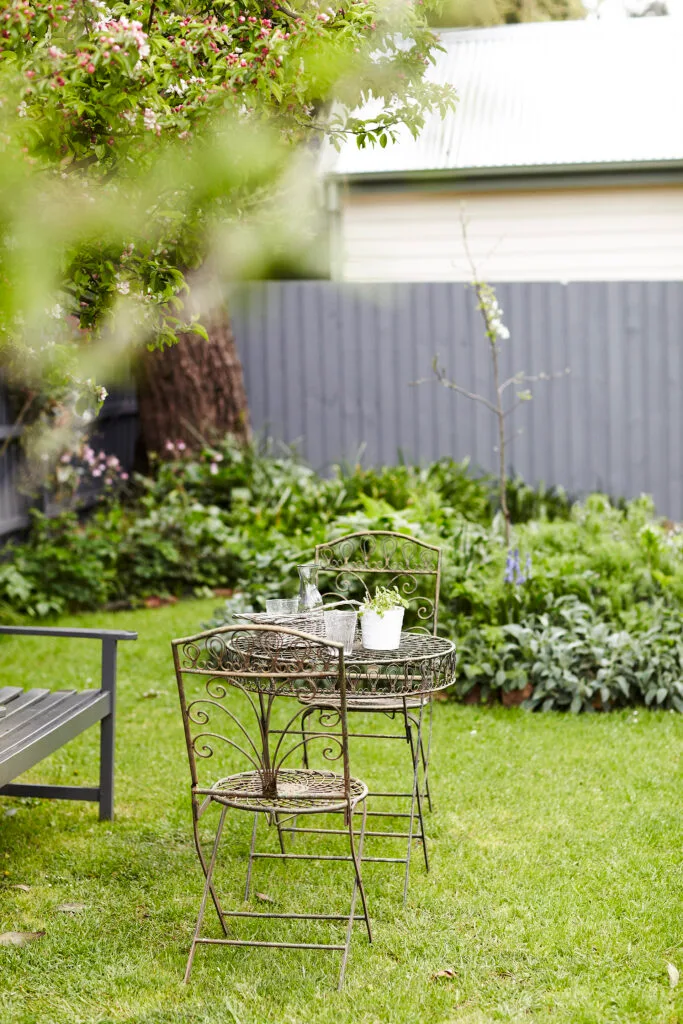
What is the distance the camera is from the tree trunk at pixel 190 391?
9242mm

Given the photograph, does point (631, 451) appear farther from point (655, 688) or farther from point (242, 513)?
point (655, 688)

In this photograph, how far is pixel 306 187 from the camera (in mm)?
5383

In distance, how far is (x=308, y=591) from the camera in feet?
12.0

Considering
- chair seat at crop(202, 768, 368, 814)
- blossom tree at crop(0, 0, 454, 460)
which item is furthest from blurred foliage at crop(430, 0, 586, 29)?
chair seat at crop(202, 768, 368, 814)

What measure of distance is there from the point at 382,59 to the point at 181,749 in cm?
310

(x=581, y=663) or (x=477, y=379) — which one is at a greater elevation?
(x=477, y=379)

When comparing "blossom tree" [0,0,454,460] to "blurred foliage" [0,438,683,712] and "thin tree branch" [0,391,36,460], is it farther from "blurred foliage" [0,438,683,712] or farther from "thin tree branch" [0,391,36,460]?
"thin tree branch" [0,391,36,460]

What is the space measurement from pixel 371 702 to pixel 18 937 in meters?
1.31

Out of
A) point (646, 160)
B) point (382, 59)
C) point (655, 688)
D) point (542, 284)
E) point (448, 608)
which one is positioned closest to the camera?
point (382, 59)

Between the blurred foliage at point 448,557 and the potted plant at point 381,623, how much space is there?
1850mm

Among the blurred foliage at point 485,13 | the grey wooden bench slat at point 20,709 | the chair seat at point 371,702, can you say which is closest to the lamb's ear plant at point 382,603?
the chair seat at point 371,702

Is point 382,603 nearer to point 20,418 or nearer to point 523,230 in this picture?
point 523,230

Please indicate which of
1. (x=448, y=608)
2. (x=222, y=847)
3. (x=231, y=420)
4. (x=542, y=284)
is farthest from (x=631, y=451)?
(x=222, y=847)

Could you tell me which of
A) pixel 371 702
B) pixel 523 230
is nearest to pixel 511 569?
pixel 523 230
